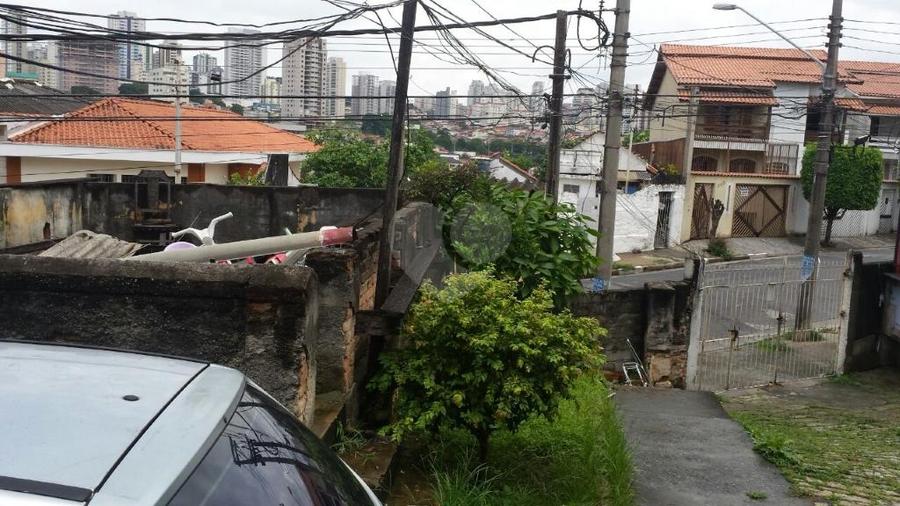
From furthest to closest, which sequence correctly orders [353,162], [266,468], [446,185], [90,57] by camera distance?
[353,162] → [90,57] → [446,185] → [266,468]

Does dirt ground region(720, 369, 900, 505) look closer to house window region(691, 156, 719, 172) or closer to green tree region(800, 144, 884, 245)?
green tree region(800, 144, 884, 245)

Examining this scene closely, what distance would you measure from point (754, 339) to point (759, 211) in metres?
18.1

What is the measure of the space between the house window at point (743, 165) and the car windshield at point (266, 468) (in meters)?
32.6

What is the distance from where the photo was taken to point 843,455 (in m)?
8.58

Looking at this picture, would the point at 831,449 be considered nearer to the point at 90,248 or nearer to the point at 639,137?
the point at 90,248

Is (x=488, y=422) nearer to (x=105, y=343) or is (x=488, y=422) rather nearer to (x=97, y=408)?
(x=105, y=343)

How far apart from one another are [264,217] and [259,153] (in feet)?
51.7

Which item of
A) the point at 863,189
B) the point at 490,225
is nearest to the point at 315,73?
the point at 490,225

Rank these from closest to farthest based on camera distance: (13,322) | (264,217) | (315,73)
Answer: (13,322)
(264,217)
(315,73)

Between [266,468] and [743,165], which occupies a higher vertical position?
[743,165]

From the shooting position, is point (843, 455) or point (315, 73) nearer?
point (843, 455)

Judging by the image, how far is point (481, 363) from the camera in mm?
5441

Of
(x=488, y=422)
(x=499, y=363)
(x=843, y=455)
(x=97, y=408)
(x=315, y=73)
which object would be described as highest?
(x=315, y=73)

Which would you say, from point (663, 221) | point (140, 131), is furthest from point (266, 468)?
point (663, 221)
